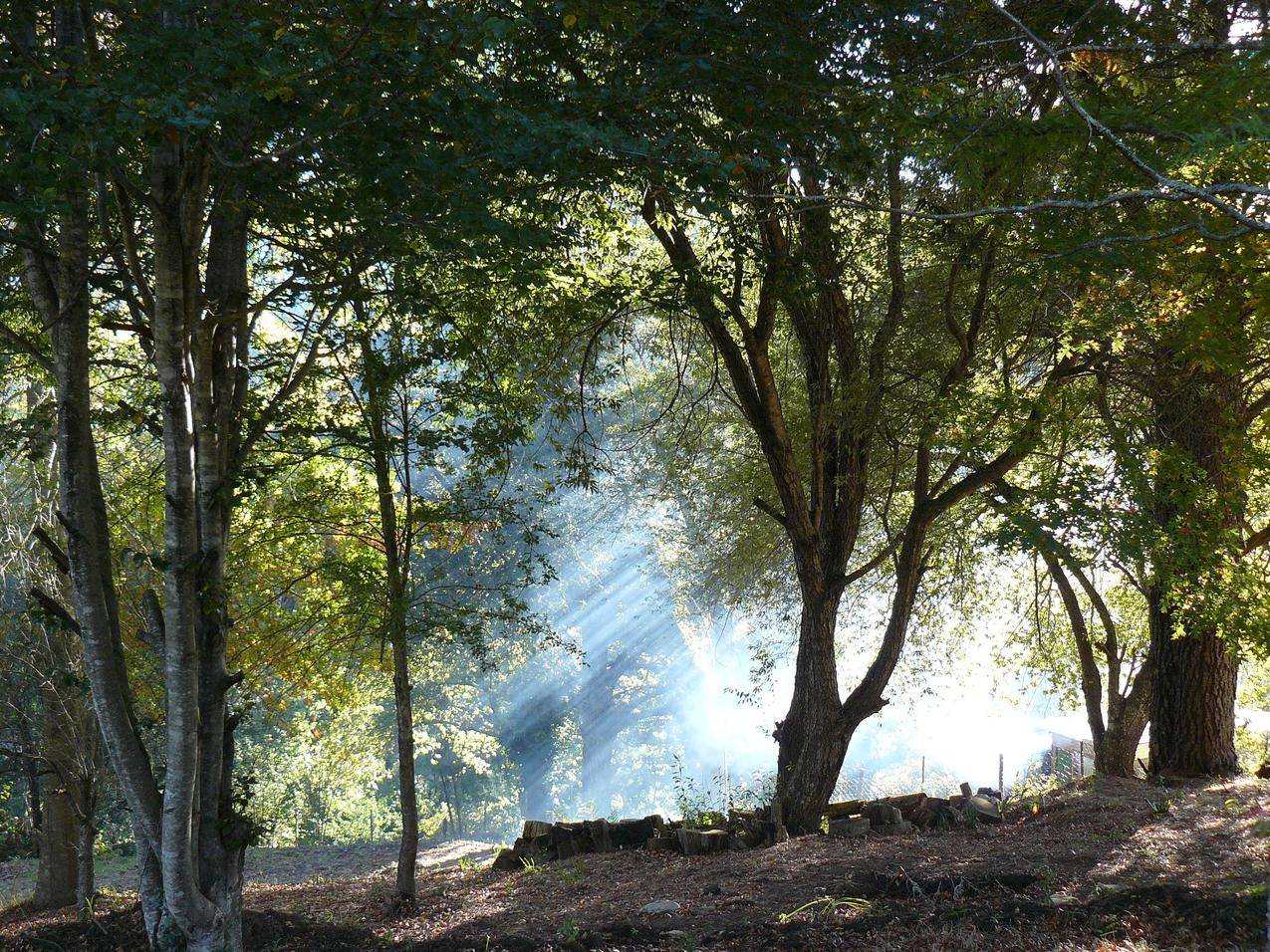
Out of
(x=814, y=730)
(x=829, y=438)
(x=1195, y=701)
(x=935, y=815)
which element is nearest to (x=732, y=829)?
(x=814, y=730)

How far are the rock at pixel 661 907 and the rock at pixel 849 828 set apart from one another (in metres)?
2.49

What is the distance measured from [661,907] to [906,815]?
3900 mm

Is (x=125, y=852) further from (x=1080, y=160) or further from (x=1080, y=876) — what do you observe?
(x=1080, y=160)

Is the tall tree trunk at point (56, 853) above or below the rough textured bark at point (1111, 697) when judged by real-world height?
below

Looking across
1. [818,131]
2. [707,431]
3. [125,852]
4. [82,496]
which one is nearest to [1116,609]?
[707,431]

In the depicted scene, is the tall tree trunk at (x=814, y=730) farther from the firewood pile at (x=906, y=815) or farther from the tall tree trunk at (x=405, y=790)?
the tall tree trunk at (x=405, y=790)

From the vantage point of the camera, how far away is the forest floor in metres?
4.98

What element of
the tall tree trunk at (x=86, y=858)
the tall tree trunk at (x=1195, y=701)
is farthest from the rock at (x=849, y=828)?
the tall tree trunk at (x=86, y=858)

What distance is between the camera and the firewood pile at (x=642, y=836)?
8.96 meters

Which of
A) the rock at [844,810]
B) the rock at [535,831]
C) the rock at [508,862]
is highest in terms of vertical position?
the rock at [844,810]

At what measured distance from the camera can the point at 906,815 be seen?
946 cm

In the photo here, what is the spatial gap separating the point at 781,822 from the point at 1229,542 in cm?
463

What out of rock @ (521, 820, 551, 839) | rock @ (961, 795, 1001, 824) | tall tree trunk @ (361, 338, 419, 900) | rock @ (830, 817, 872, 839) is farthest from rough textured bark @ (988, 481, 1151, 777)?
tall tree trunk @ (361, 338, 419, 900)

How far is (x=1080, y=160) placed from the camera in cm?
602
